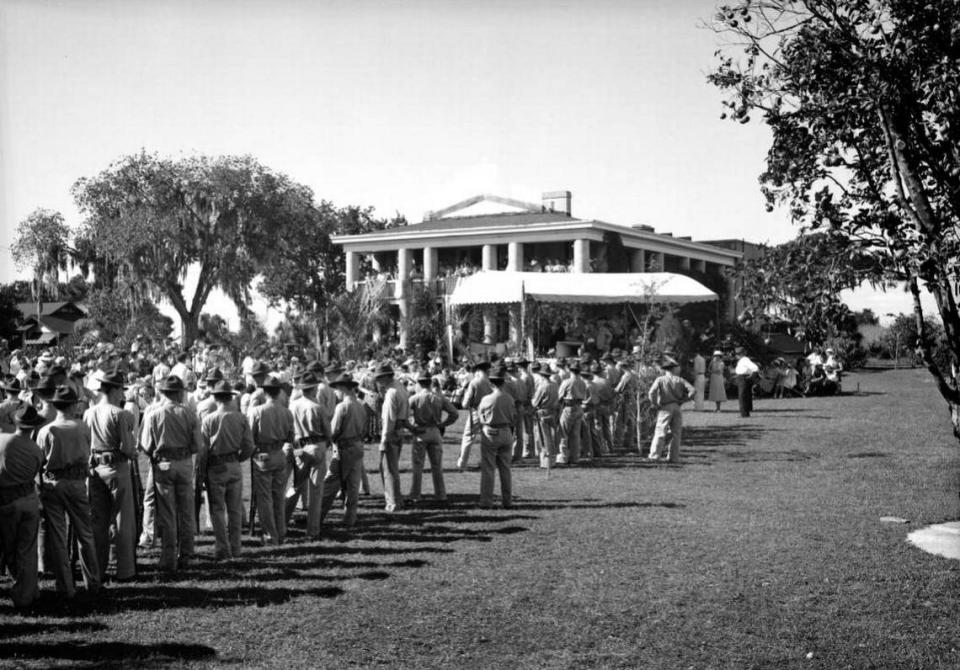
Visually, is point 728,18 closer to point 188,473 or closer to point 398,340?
point 188,473

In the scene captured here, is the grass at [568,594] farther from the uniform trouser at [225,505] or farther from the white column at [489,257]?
the white column at [489,257]

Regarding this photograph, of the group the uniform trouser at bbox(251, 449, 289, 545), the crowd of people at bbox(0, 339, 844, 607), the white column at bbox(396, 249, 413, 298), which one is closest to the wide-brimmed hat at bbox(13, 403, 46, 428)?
the crowd of people at bbox(0, 339, 844, 607)

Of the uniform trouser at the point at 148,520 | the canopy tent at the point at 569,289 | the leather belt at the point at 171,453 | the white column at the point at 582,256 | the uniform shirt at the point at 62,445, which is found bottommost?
the uniform trouser at the point at 148,520

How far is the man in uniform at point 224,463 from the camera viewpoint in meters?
10.8

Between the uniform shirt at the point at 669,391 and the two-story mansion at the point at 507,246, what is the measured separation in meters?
22.2

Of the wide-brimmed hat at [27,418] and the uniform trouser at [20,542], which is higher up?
the wide-brimmed hat at [27,418]

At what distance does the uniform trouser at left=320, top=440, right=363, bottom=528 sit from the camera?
489 inches

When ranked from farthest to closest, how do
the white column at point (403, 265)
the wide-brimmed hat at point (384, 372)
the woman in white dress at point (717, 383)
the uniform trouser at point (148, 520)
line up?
the white column at point (403, 265)
the woman in white dress at point (717, 383)
the wide-brimmed hat at point (384, 372)
the uniform trouser at point (148, 520)

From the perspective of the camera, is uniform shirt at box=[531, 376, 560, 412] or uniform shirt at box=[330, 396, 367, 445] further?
uniform shirt at box=[531, 376, 560, 412]

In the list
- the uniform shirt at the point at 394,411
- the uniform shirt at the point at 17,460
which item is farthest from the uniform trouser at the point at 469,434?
the uniform shirt at the point at 17,460

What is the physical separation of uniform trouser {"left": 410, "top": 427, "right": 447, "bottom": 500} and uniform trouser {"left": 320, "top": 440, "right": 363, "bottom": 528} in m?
2.07

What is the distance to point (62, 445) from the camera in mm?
9336

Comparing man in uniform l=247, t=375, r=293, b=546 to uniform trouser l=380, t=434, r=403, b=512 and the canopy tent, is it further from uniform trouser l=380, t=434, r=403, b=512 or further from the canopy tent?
the canopy tent

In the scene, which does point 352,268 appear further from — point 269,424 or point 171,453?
point 171,453
